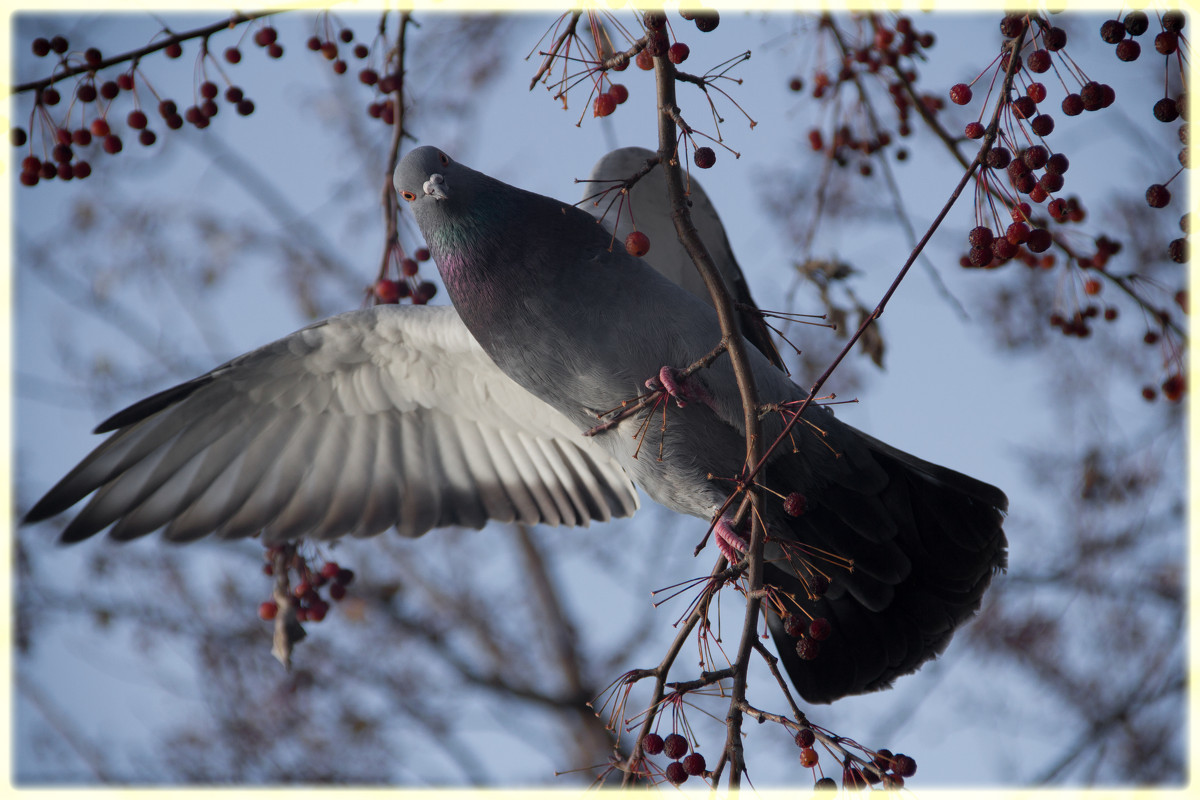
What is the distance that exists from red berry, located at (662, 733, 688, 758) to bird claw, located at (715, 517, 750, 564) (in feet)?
1.49

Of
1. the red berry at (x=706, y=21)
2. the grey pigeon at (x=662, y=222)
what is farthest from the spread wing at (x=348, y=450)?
the red berry at (x=706, y=21)

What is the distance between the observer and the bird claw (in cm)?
228

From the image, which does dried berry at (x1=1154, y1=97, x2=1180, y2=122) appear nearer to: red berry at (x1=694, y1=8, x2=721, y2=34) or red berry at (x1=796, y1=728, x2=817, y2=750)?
red berry at (x1=694, y1=8, x2=721, y2=34)

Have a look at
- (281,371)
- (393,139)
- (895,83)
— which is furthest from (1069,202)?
(281,371)

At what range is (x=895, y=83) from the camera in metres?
3.21

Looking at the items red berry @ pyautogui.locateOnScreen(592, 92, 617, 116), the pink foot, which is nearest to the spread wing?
the pink foot

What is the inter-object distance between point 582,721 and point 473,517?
4.14 metres

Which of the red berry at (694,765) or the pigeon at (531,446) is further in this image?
the pigeon at (531,446)

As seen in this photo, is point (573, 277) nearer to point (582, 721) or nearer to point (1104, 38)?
point (1104, 38)

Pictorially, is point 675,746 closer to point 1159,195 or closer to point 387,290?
point 1159,195

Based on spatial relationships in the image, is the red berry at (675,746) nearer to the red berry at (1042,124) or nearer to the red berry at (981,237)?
the red berry at (981,237)

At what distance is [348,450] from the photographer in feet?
13.0

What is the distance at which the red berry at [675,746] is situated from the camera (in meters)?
1.84

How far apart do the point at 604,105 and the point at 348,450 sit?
2233mm
